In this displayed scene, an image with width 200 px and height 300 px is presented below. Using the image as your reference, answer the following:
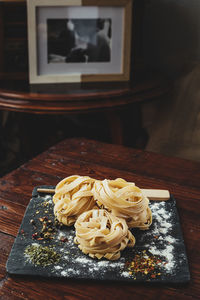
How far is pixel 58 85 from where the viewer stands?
202 centimetres

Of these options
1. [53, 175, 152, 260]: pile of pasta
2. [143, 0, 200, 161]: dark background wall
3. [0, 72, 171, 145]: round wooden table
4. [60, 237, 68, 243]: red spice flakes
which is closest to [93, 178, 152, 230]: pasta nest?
[53, 175, 152, 260]: pile of pasta

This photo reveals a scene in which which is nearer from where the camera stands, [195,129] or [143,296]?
[143,296]

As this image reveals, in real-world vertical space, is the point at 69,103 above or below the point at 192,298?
above

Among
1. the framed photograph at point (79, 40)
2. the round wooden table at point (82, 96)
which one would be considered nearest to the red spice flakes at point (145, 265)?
the round wooden table at point (82, 96)

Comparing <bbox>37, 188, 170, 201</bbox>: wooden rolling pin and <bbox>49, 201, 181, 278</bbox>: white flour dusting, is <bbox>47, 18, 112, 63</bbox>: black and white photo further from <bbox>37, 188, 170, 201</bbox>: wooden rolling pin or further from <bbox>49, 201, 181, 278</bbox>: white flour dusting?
<bbox>49, 201, 181, 278</bbox>: white flour dusting

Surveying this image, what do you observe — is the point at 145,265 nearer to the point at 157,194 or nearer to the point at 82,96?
the point at 157,194

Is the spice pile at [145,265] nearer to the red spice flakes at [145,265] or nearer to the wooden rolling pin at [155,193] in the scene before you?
the red spice flakes at [145,265]

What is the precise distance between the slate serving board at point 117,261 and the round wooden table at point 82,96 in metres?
0.86

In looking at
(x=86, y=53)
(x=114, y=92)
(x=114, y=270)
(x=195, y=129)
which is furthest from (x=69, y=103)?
(x=114, y=270)

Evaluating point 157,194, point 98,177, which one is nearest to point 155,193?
point 157,194

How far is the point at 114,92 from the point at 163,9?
824mm

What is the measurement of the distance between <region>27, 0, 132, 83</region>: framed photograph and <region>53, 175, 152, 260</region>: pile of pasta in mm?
1154

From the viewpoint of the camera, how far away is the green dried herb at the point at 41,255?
0.83 meters

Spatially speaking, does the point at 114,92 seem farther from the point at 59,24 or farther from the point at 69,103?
the point at 59,24
